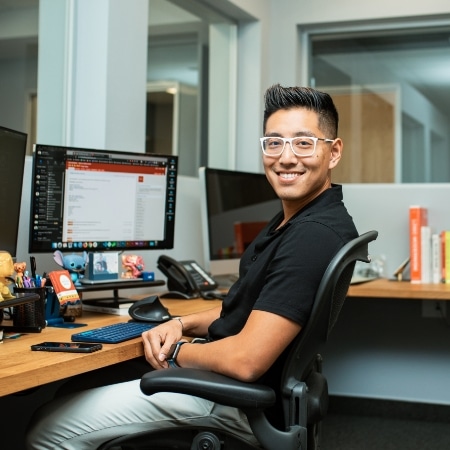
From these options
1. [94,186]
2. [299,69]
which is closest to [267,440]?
[94,186]

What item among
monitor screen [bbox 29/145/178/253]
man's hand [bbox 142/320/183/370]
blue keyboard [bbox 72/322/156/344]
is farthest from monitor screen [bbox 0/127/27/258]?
man's hand [bbox 142/320/183/370]


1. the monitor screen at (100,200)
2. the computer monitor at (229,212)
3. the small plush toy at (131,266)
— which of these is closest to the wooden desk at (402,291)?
the computer monitor at (229,212)

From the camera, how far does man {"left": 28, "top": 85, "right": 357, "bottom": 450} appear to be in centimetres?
159

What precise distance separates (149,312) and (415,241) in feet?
6.10

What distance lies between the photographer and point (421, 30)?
13.7 ft

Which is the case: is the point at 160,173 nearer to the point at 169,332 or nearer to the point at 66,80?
the point at 66,80

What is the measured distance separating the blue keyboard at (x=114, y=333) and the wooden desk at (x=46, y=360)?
2 cm

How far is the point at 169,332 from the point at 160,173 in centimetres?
91

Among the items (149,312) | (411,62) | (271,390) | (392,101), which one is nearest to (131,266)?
(149,312)

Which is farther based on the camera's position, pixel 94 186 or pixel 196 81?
pixel 196 81

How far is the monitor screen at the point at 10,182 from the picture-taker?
2.06 meters

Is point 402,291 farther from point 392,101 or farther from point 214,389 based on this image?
point 214,389

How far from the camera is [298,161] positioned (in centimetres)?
184

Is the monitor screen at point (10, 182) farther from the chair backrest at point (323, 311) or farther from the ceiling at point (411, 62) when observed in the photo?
the ceiling at point (411, 62)
